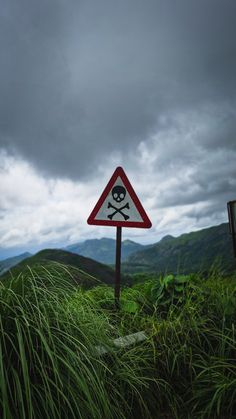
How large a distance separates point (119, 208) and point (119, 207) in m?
0.01

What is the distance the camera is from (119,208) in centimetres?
530

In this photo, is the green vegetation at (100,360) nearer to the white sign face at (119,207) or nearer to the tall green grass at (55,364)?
the tall green grass at (55,364)

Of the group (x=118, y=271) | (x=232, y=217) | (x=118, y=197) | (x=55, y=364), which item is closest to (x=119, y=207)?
(x=118, y=197)

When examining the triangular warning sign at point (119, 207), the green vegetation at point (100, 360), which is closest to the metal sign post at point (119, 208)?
the triangular warning sign at point (119, 207)

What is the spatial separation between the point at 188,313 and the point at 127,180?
207 centimetres

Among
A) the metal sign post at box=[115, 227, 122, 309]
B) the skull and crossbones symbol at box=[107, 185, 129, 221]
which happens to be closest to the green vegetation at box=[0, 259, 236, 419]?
the metal sign post at box=[115, 227, 122, 309]

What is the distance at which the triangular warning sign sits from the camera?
5266 mm

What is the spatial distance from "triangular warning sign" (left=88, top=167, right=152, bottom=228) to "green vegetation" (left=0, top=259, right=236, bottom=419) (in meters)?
1.23

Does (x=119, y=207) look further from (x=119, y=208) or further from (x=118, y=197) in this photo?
(x=118, y=197)

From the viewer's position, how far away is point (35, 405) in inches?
93.7

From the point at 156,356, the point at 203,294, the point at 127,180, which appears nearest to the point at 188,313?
the point at 203,294

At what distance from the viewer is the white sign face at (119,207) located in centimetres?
528

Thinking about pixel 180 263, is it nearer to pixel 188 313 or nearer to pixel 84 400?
pixel 188 313

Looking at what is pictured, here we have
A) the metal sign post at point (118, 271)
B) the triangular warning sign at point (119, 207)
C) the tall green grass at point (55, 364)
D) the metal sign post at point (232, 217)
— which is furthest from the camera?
the metal sign post at point (232, 217)
